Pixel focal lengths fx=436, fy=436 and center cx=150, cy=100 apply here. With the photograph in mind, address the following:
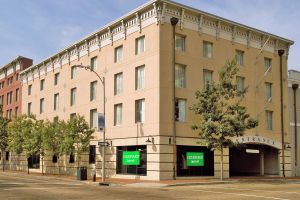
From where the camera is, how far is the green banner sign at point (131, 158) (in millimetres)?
37719

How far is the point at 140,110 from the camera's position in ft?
126

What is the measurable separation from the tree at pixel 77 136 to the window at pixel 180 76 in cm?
1037

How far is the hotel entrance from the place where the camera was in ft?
148

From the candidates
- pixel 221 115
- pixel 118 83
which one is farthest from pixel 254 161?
pixel 118 83

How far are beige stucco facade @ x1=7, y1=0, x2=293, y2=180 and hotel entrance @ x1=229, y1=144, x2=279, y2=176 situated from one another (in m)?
0.25

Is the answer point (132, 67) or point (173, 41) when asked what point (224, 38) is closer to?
point (173, 41)

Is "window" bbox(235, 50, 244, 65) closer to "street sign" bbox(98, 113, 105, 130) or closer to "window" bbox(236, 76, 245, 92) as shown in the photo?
"window" bbox(236, 76, 245, 92)

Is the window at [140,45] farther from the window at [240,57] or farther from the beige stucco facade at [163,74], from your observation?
the window at [240,57]

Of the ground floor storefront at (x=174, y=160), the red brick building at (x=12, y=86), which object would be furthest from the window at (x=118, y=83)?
the red brick building at (x=12, y=86)

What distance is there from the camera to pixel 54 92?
2117 inches

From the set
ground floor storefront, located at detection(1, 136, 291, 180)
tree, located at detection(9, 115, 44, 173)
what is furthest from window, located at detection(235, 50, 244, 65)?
tree, located at detection(9, 115, 44, 173)

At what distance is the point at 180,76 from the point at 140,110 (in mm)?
4613

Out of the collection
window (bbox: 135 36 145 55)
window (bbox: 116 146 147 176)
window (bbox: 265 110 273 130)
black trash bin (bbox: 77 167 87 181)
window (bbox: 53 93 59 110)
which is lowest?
black trash bin (bbox: 77 167 87 181)

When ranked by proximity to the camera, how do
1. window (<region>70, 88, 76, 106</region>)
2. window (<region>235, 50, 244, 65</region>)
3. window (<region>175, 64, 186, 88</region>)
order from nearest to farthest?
window (<region>175, 64, 186, 88</region>)
window (<region>235, 50, 244, 65</region>)
window (<region>70, 88, 76, 106</region>)
